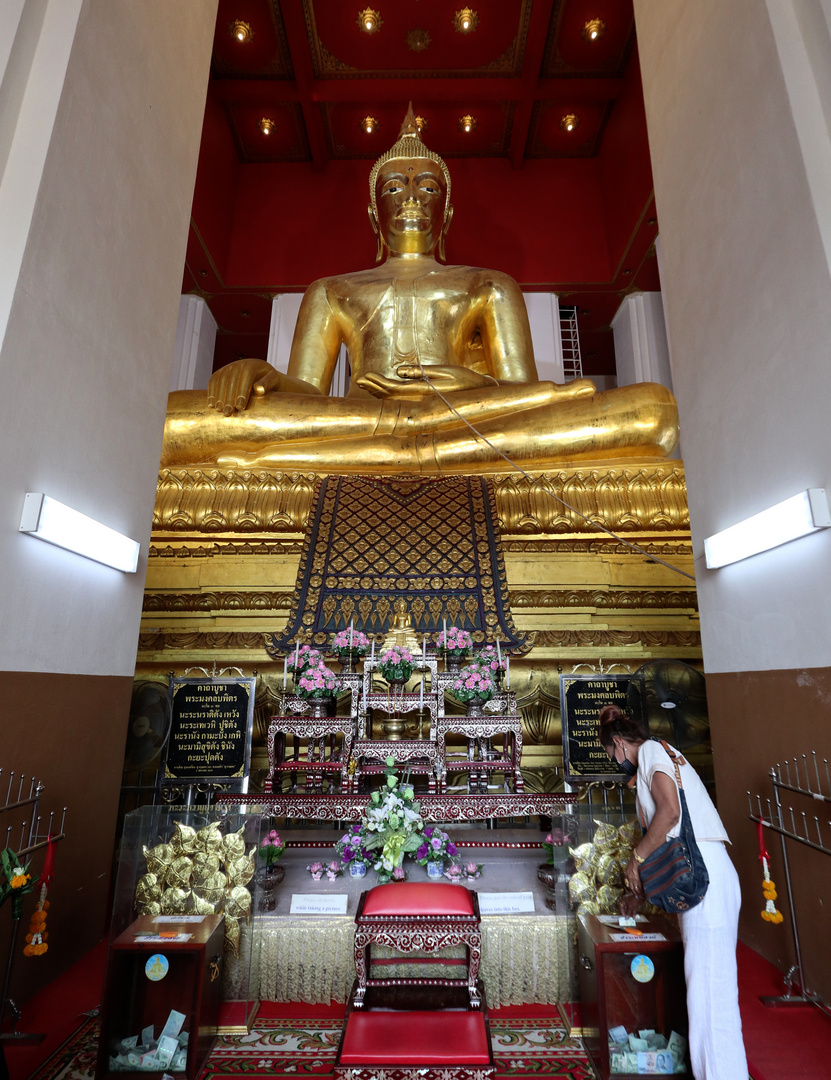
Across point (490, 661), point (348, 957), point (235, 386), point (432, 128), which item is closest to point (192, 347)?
point (235, 386)

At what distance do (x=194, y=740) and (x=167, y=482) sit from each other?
1.67 m

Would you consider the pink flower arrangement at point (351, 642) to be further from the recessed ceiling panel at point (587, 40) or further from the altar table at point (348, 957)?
the recessed ceiling panel at point (587, 40)

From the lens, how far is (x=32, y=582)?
2.05 meters

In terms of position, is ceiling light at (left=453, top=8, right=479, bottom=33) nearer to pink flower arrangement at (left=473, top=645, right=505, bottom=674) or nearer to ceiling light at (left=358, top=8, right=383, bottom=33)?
ceiling light at (left=358, top=8, right=383, bottom=33)

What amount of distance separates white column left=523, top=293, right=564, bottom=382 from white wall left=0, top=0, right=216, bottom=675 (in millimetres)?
4588

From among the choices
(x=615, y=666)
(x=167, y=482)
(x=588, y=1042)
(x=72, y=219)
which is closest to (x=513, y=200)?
(x=167, y=482)

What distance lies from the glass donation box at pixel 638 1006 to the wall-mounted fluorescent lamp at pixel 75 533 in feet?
5.92

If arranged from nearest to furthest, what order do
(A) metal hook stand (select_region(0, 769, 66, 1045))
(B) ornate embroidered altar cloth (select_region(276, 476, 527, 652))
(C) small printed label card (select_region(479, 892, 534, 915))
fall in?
(A) metal hook stand (select_region(0, 769, 66, 1045)) → (C) small printed label card (select_region(479, 892, 534, 915)) → (B) ornate embroidered altar cloth (select_region(276, 476, 527, 652))

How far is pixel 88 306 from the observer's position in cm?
233

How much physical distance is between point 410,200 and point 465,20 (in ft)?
6.37

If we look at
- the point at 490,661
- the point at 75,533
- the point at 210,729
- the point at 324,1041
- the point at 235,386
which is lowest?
the point at 324,1041

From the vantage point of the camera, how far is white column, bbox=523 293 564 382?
717 cm

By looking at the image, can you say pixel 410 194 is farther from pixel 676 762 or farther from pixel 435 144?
pixel 676 762

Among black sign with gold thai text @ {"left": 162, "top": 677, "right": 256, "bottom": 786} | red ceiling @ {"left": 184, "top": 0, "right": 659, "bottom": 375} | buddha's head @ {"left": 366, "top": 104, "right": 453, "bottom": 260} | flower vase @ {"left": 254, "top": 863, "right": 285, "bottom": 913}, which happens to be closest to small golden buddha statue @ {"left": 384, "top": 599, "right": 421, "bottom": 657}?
black sign with gold thai text @ {"left": 162, "top": 677, "right": 256, "bottom": 786}
